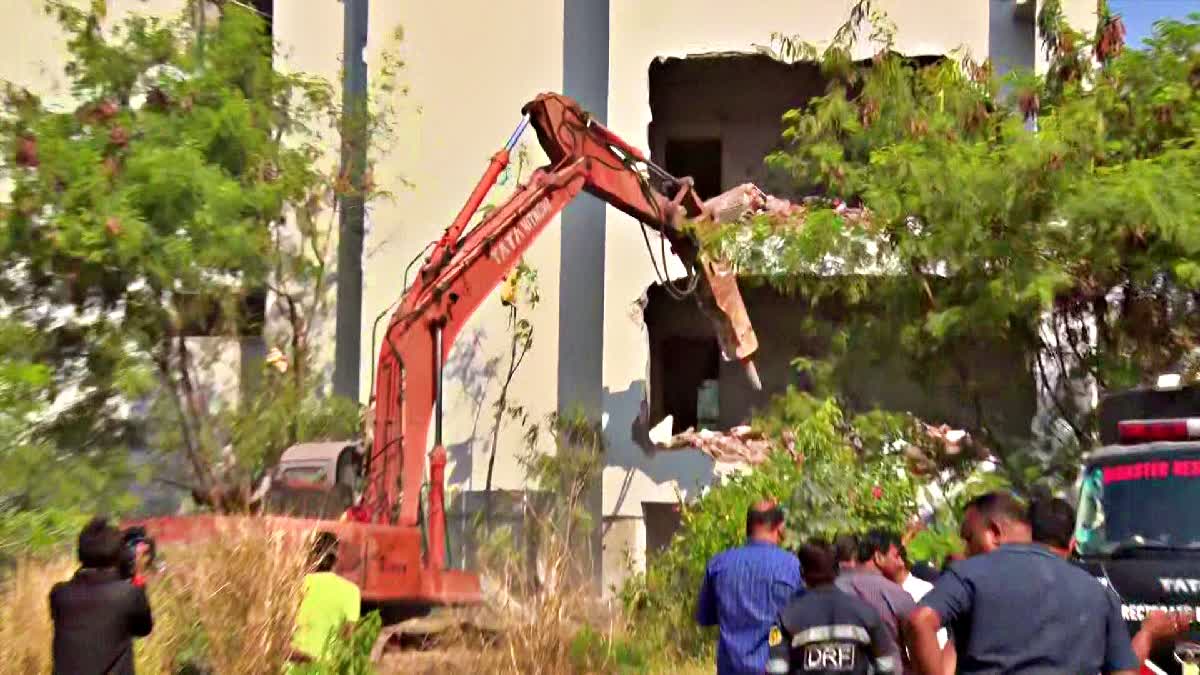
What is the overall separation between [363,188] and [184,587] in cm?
1096

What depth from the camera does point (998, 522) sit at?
5.59 m

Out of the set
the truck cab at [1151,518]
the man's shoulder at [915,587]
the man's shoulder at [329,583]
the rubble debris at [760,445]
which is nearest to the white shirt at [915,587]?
the man's shoulder at [915,587]

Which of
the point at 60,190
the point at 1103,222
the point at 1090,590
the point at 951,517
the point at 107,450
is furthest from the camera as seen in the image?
the point at 107,450

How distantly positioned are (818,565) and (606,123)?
1330 centimetres

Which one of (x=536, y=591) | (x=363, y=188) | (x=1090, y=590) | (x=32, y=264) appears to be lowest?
(x=536, y=591)

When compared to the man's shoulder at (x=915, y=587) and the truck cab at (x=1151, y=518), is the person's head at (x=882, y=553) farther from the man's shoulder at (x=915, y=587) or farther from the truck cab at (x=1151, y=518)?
the truck cab at (x=1151, y=518)

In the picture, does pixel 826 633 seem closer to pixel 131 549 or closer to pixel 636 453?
pixel 131 549

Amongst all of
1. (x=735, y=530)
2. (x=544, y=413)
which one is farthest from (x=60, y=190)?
(x=735, y=530)

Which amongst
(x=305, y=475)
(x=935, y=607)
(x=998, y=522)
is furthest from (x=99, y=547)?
(x=305, y=475)

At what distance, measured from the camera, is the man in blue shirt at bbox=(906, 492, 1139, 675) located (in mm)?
5254

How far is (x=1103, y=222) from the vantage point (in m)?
12.8

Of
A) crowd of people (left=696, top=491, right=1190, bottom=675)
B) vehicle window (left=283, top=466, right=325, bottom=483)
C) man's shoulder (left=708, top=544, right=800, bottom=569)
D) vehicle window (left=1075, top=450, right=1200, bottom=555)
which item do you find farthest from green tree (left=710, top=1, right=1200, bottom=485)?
man's shoulder (left=708, top=544, right=800, bottom=569)

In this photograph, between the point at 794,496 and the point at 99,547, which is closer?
the point at 99,547

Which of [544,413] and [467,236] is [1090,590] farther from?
[544,413]
